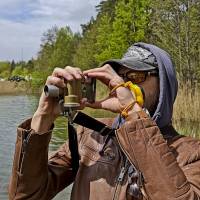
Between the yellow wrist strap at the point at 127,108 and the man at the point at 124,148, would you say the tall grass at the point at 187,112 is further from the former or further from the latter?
the yellow wrist strap at the point at 127,108

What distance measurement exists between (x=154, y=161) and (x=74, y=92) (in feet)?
1.28

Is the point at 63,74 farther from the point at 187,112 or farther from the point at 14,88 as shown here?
the point at 14,88

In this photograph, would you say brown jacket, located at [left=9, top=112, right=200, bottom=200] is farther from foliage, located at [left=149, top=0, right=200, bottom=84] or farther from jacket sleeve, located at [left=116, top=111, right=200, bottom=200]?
foliage, located at [left=149, top=0, right=200, bottom=84]

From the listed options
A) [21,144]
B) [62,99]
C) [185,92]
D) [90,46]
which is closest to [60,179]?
[21,144]

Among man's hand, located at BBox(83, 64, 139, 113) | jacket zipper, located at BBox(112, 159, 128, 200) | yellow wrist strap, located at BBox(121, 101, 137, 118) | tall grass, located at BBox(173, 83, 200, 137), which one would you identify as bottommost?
tall grass, located at BBox(173, 83, 200, 137)

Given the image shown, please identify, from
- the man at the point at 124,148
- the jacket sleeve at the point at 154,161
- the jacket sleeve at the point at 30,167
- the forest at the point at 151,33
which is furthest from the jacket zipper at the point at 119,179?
the forest at the point at 151,33

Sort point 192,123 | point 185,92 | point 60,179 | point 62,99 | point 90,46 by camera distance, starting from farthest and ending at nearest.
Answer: point 90,46 < point 185,92 < point 192,123 < point 60,179 < point 62,99

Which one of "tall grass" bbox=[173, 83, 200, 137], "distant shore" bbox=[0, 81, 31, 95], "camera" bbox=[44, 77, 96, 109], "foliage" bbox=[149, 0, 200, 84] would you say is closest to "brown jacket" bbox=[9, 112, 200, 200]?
"camera" bbox=[44, 77, 96, 109]

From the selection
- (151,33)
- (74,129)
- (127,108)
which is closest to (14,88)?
(151,33)

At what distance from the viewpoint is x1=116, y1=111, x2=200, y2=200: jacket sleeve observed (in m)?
1.70

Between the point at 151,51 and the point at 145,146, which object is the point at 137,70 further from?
the point at 145,146

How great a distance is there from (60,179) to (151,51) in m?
0.67

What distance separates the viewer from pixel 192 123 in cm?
1104

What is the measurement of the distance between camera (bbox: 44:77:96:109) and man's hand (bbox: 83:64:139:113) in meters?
0.03
